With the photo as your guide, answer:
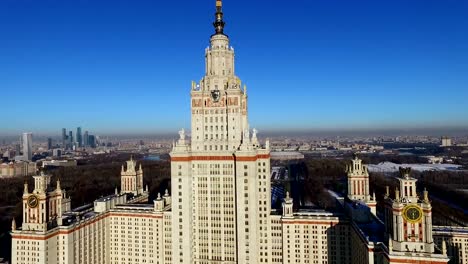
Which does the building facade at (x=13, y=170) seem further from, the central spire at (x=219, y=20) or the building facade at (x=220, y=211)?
the central spire at (x=219, y=20)

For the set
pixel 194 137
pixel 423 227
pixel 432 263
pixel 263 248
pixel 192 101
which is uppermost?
pixel 192 101

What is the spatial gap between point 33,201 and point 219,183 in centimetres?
3095

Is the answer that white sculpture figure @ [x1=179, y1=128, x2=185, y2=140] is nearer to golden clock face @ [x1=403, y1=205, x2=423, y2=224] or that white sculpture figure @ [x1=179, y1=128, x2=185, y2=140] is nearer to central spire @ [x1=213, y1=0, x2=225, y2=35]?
central spire @ [x1=213, y1=0, x2=225, y2=35]

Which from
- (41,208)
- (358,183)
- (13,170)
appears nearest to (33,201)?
(41,208)

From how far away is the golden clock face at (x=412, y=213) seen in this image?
42938 mm

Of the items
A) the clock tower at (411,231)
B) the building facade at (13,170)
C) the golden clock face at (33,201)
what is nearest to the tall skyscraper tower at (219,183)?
the golden clock face at (33,201)

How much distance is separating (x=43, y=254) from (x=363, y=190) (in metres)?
59.2

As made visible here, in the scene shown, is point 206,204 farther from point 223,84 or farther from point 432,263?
point 432,263

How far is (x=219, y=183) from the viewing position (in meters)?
63.0

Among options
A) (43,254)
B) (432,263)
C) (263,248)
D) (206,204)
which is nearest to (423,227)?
(432,263)

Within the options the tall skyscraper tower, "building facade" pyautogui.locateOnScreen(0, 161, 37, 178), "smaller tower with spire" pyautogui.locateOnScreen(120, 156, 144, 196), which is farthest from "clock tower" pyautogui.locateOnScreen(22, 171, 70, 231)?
"building facade" pyautogui.locateOnScreen(0, 161, 37, 178)

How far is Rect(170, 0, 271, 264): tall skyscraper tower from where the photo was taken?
6169cm

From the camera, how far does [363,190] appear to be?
73062mm

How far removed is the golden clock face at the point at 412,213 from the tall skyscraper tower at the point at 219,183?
2471cm
